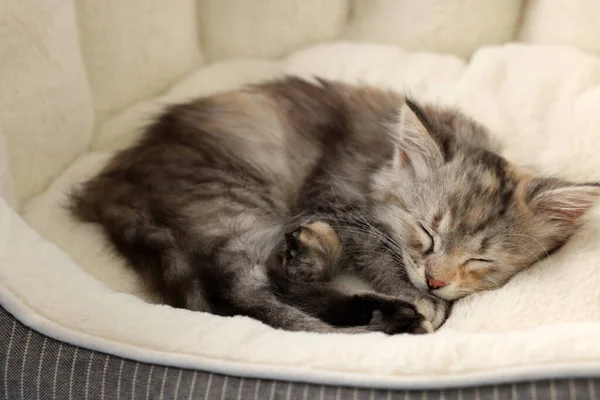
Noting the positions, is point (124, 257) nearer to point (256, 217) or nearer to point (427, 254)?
point (256, 217)

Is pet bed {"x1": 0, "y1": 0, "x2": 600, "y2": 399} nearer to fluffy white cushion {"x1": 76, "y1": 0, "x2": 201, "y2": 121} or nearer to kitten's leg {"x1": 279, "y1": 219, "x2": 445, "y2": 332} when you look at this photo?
fluffy white cushion {"x1": 76, "y1": 0, "x2": 201, "y2": 121}

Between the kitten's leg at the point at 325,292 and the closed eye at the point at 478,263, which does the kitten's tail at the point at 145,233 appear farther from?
the closed eye at the point at 478,263

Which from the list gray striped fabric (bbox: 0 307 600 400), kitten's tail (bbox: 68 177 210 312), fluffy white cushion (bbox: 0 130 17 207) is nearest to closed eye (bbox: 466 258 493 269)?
gray striped fabric (bbox: 0 307 600 400)

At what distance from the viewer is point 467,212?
4.75 feet

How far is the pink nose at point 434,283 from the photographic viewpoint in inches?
56.2

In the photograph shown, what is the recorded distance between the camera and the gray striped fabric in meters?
0.98

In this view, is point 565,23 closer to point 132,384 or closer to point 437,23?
point 437,23

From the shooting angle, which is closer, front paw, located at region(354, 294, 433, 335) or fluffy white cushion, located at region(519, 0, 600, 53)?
front paw, located at region(354, 294, 433, 335)

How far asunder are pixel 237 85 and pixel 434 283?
1.15m

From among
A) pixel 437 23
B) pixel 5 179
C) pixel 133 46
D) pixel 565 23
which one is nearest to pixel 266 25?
pixel 133 46

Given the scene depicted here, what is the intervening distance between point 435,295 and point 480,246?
0.16 m

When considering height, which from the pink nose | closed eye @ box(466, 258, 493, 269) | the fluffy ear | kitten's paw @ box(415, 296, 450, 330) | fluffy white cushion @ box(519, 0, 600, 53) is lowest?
kitten's paw @ box(415, 296, 450, 330)

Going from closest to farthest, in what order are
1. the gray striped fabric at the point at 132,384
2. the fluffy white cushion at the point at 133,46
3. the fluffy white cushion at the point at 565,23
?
1. the gray striped fabric at the point at 132,384
2. the fluffy white cushion at the point at 133,46
3. the fluffy white cushion at the point at 565,23

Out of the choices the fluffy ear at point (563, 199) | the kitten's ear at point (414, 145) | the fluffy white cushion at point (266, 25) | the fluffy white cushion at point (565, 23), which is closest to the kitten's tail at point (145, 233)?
the kitten's ear at point (414, 145)
